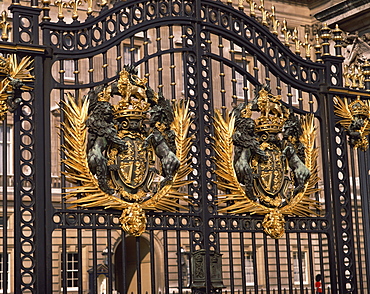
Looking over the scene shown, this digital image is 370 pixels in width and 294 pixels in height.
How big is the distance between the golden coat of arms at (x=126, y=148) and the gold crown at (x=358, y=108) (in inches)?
135

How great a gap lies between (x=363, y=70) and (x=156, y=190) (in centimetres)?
520

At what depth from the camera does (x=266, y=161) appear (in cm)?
1189

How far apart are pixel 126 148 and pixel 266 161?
2.44 m

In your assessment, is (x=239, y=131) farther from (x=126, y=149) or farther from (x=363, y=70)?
(x=363, y=70)

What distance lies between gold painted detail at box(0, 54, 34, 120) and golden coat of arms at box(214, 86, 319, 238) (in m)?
3.03

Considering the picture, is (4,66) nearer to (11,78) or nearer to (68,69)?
(11,78)

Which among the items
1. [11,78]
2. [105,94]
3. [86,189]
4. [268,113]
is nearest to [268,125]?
[268,113]

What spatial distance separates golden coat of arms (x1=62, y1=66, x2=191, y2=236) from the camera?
408 inches

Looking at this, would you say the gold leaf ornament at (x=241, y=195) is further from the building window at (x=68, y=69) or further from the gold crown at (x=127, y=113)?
the building window at (x=68, y=69)

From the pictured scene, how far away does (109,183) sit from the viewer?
34.7 ft

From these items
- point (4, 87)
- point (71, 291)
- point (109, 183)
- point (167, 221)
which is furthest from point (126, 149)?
point (71, 291)

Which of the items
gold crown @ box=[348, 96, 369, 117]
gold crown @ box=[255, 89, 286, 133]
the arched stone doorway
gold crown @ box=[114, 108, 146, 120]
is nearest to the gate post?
gold crown @ box=[348, 96, 369, 117]

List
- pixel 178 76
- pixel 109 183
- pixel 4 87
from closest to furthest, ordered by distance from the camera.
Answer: pixel 4 87 < pixel 109 183 < pixel 178 76

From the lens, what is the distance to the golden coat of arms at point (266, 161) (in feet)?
38.0
